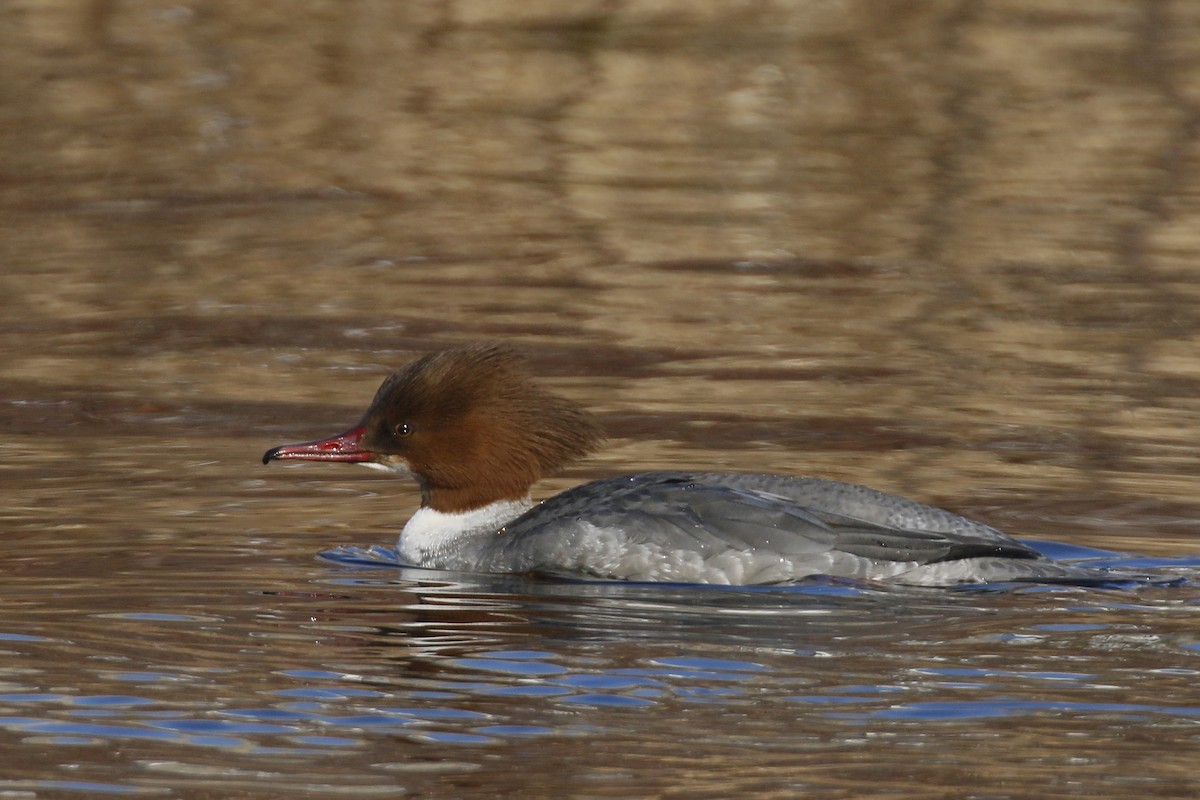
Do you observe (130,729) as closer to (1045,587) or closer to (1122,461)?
(1045,587)

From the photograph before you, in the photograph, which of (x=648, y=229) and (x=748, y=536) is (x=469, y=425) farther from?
(x=648, y=229)

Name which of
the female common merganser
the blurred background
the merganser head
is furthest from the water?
the merganser head

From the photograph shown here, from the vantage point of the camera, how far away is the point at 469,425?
8.34m

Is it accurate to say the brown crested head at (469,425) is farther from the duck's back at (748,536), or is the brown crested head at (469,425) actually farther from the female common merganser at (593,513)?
the duck's back at (748,536)

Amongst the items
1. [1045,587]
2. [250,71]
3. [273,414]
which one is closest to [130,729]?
[1045,587]

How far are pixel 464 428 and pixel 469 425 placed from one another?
24mm

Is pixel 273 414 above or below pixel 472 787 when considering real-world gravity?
below

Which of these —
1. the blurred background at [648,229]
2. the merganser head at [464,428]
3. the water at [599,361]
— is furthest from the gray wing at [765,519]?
the blurred background at [648,229]

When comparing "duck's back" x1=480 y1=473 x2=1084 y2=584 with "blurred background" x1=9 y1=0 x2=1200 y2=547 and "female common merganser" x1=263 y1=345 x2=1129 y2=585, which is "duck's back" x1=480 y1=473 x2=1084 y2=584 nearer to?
"female common merganser" x1=263 y1=345 x2=1129 y2=585

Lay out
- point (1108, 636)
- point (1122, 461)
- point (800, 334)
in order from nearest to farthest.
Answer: point (1108, 636) → point (1122, 461) → point (800, 334)

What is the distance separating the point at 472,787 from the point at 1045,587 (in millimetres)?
2990

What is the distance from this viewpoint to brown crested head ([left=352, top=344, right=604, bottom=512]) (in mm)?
8336

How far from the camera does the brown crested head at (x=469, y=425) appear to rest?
8.34 metres

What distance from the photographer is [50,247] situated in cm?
1518
